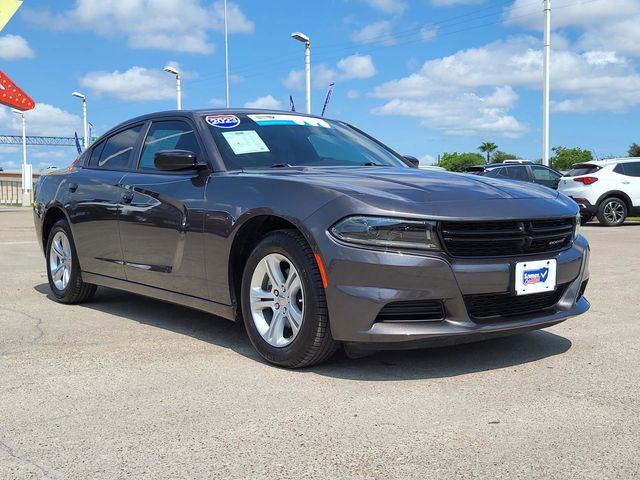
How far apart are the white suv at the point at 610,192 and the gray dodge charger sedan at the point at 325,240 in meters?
12.3

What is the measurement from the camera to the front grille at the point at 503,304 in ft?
11.7

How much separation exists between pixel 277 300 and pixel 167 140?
1836 millimetres

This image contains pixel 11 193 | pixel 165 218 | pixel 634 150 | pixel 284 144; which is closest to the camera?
pixel 165 218

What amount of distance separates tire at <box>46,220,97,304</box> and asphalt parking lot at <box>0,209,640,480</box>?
0.87 metres

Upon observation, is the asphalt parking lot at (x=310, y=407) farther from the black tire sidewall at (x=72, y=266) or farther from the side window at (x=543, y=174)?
the side window at (x=543, y=174)

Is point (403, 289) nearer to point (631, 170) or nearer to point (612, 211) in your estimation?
point (612, 211)

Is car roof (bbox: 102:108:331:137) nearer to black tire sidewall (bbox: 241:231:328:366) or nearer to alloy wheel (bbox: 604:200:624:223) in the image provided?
black tire sidewall (bbox: 241:231:328:366)

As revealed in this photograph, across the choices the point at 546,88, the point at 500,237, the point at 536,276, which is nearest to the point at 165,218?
the point at 500,237

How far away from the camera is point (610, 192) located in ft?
53.4

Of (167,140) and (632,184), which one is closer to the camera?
(167,140)

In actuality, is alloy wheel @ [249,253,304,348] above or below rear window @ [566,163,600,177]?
below

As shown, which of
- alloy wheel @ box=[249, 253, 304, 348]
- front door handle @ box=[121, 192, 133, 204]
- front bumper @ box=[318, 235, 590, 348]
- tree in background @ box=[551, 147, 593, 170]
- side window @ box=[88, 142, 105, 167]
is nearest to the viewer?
front bumper @ box=[318, 235, 590, 348]

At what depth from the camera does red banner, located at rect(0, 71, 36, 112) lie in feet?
111

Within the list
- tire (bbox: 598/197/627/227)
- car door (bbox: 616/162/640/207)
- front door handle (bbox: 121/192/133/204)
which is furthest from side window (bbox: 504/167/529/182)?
front door handle (bbox: 121/192/133/204)
